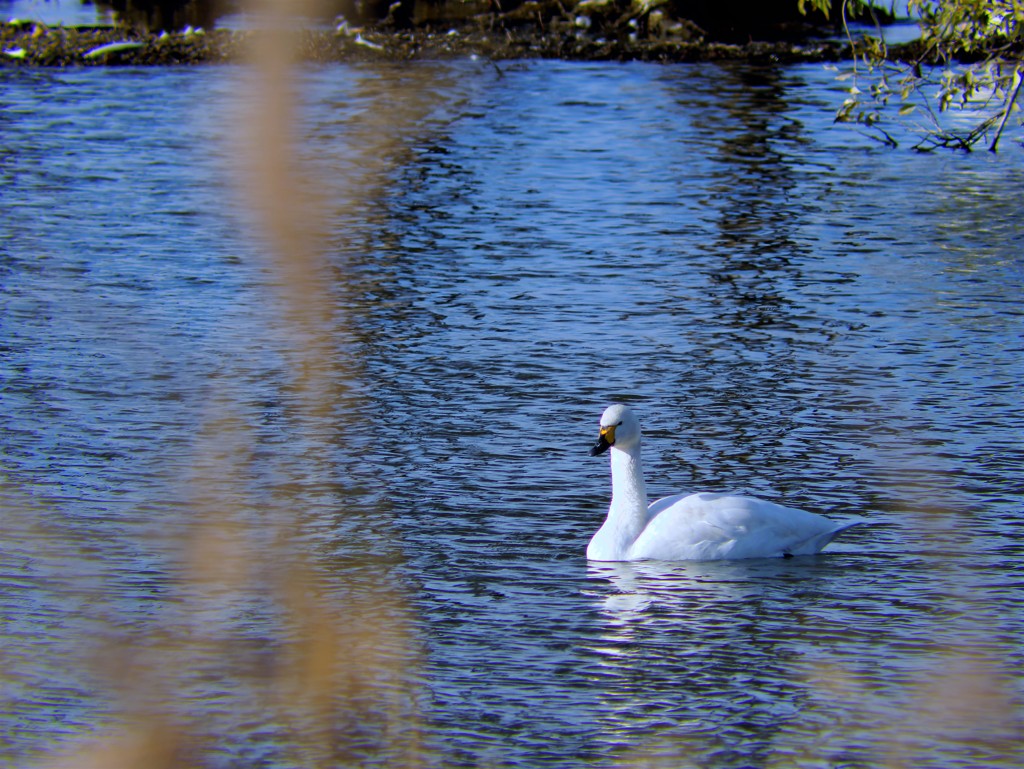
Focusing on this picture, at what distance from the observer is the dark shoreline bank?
3161cm

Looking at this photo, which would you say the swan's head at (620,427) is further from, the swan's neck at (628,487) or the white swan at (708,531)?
the white swan at (708,531)

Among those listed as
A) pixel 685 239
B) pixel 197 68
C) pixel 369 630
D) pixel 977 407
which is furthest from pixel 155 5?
pixel 369 630

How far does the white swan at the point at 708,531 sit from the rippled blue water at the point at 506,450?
0.12 meters

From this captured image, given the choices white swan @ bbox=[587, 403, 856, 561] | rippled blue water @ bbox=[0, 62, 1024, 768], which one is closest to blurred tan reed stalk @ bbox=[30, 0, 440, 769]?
rippled blue water @ bbox=[0, 62, 1024, 768]

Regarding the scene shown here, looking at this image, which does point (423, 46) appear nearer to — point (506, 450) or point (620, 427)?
point (506, 450)

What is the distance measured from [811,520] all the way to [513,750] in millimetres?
2977

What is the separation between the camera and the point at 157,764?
8.82ft

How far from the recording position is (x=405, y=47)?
102 ft

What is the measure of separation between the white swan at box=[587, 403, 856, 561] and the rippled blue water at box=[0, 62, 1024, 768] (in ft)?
0.41

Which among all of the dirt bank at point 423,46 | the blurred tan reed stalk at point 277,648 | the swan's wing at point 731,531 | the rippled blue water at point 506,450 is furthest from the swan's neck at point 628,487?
the dirt bank at point 423,46

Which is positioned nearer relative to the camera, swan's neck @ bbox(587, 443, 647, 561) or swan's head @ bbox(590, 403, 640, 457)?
swan's neck @ bbox(587, 443, 647, 561)

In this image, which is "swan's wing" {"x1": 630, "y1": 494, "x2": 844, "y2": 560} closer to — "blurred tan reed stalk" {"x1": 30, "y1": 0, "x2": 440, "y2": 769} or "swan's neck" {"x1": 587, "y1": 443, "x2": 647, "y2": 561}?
"swan's neck" {"x1": 587, "y1": 443, "x2": 647, "y2": 561}

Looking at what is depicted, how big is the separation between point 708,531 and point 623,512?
0.50 meters

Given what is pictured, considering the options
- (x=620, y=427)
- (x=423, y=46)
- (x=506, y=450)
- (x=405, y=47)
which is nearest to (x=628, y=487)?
(x=620, y=427)
